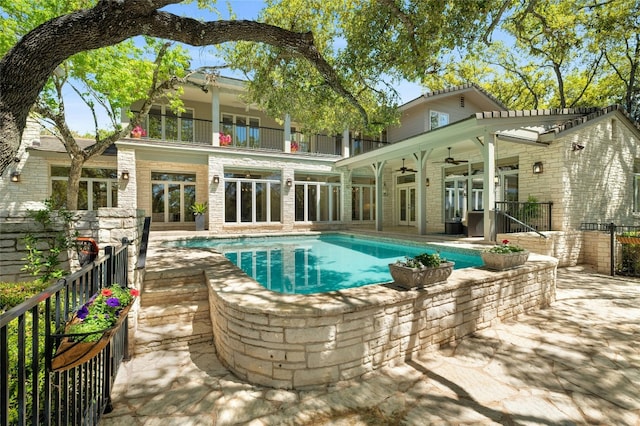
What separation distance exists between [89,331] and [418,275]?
10.1 feet

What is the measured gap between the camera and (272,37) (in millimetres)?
3908

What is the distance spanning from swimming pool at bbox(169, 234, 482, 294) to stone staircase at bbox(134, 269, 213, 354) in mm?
1489

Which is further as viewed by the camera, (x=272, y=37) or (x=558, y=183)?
(x=558, y=183)

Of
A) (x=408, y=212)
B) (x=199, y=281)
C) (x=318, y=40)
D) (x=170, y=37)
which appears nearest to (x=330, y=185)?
(x=408, y=212)

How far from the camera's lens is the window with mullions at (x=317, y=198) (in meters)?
14.8

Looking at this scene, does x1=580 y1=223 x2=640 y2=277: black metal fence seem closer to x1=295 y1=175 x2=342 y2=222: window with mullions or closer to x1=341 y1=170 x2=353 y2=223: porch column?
x1=341 y1=170 x2=353 y2=223: porch column

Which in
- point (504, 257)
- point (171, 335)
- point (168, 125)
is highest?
point (168, 125)

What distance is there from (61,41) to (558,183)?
11070 mm

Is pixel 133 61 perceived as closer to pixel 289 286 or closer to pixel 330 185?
pixel 289 286

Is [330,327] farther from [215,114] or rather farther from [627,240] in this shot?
[215,114]

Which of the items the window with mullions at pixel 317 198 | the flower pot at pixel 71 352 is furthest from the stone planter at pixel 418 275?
the window with mullions at pixel 317 198

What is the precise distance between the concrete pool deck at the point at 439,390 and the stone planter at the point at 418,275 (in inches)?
33.7

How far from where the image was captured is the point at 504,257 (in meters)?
4.46

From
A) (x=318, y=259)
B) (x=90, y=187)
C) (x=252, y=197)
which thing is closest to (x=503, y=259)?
(x=318, y=259)
